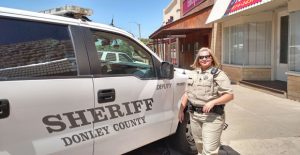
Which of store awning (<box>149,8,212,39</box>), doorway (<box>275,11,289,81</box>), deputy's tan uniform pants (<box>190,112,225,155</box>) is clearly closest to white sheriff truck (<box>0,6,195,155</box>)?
deputy's tan uniform pants (<box>190,112,225,155</box>)

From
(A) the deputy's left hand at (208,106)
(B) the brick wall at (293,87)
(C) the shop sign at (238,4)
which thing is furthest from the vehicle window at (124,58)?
(C) the shop sign at (238,4)

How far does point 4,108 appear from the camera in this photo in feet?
8.30

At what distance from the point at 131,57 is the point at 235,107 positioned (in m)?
5.34

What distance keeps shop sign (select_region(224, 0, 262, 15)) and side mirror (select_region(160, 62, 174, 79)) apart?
24.1ft

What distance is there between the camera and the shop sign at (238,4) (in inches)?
448

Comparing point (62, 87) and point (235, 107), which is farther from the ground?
point (62, 87)

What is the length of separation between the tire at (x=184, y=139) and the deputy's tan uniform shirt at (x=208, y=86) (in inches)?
39.9

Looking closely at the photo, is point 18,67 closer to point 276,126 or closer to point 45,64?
point 45,64

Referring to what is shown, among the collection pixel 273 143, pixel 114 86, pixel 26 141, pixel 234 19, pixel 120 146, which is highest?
pixel 234 19

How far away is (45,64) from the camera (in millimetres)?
2977

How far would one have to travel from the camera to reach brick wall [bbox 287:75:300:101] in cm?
944

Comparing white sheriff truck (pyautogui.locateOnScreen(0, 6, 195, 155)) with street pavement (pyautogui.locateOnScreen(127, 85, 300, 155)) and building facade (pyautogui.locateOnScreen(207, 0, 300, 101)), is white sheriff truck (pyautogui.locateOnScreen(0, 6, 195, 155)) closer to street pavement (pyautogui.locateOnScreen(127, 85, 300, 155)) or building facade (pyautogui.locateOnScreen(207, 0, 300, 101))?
street pavement (pyautogui.locateOnScreen(127, 85, 300, 155))

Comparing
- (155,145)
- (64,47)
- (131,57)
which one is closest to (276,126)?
(155,145)

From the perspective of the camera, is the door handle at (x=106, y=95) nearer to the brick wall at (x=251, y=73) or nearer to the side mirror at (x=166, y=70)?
the side mirror at (x=166, y=70)
